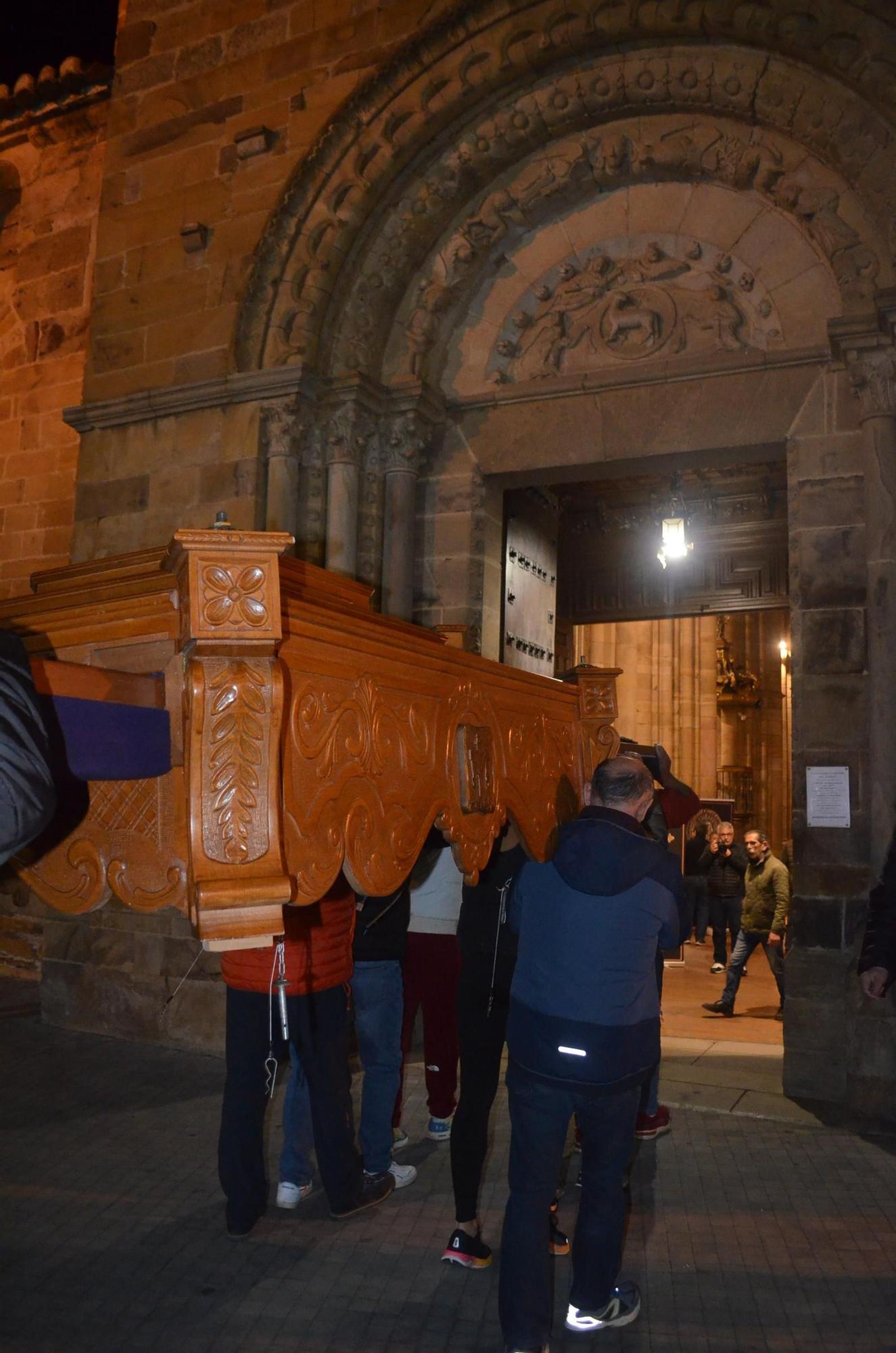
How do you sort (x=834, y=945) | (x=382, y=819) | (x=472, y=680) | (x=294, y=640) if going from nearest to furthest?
(x=294, y=640), (x=382, y=819), (x=472, y=680), (x=834, y=945)

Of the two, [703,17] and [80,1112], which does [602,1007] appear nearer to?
[80,1112]

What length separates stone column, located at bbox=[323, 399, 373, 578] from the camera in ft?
20.9

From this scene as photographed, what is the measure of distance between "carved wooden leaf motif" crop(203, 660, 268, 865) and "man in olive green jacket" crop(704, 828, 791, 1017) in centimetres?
657

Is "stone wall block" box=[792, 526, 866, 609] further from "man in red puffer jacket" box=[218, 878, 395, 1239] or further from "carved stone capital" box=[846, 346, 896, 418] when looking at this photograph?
"man in red puffer jacket" box=[218, 878, 395, 1239]

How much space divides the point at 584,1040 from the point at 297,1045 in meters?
1.29

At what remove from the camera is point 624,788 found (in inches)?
114

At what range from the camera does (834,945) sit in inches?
207

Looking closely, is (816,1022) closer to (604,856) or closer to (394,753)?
(604,856)

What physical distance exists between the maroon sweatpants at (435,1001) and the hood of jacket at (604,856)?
4.73ft

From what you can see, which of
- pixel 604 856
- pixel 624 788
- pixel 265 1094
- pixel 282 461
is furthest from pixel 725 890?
pixel 604 856

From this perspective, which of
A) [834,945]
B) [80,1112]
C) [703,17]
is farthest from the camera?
[703,17]

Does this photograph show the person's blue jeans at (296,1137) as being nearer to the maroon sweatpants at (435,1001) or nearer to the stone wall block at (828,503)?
the maroon sweatpants at (435,1001)

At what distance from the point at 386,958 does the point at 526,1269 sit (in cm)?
133

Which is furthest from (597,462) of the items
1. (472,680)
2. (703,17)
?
(472,680)
